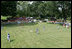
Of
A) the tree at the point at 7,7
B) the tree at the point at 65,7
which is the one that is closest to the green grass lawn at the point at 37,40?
the tree at the point at 65,7

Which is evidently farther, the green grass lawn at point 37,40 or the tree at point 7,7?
the tree at point 7,7

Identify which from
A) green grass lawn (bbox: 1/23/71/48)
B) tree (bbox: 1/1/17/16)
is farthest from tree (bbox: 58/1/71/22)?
green grass lawn (bbox: 1/23/71/48)

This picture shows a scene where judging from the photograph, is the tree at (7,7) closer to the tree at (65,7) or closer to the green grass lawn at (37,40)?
the tree at (65,7)

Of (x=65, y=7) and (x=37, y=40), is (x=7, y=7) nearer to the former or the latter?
(x=65, y=7)

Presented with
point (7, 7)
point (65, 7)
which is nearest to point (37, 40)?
point (65, 7)

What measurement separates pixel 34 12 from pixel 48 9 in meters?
23.3

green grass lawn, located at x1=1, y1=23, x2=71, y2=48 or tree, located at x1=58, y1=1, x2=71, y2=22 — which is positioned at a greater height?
tree, located at x1=58, y1=1, x2=71, y2=22

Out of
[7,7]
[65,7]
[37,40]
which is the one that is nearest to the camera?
[37,40]

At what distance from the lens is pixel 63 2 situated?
133ft

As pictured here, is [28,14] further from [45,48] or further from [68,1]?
[45,48]

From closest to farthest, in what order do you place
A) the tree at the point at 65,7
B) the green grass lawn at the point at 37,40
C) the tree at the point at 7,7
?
1. the green grass lawn at the point at 37,40
2. the tree at the point at 65,7
3. the tree at the point at 7,7

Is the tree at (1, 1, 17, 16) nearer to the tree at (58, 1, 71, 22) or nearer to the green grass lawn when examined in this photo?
the tree at (58, 1, 71, 22)

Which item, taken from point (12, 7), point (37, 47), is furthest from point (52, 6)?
point (37, 47)

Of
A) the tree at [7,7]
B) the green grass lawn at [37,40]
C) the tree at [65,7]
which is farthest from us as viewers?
the tree at [7,7]
